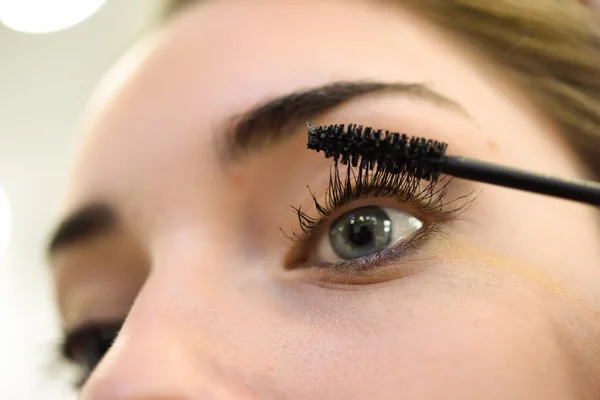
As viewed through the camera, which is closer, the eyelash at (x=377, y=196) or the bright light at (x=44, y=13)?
the eyelash at (x=377, y=196)

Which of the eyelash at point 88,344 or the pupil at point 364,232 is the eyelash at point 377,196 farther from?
the eyelash at point 88,344

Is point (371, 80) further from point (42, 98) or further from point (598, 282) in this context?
point (42, 98)

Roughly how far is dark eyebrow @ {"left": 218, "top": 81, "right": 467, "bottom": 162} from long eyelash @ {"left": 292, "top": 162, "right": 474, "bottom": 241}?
5cm

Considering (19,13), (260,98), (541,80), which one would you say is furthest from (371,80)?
(19,13)

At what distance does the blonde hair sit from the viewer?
58 cm

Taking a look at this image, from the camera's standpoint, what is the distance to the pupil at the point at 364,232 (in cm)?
48

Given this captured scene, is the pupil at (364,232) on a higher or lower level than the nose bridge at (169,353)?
higher

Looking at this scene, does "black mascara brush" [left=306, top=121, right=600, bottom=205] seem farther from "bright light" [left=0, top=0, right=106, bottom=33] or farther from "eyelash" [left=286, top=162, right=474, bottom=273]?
"bright light" [left=0, top=0, right=106, bottom=33]

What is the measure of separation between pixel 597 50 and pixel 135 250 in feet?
1.69

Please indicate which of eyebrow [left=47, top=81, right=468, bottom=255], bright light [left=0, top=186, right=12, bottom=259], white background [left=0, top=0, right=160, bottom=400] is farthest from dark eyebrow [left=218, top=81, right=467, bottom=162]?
bright light [left=0, top=186, right=12, bottom=259]

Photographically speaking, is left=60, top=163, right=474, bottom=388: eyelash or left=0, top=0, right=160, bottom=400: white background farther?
left=0, top=0, right=160, bottom=400: white background

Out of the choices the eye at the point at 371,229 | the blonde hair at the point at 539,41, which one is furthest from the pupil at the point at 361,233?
the blonde hair at the point at 539,41

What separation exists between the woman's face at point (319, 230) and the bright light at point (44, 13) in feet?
2.80

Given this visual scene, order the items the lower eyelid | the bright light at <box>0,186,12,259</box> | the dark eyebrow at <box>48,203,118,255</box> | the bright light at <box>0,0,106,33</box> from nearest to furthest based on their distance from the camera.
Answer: the lower eyelid, the dark eyebrow at <box>48,203,118,255</box>, the bright light at <box>0,0,106,33</box>, the bright light at <box>0,186,12,259</box>
